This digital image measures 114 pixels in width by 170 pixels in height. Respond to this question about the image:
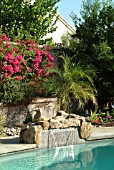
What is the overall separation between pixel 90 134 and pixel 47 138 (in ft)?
5.29

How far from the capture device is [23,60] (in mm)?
12859

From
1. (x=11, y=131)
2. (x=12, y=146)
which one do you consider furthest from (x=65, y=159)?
(x=11, y=131)

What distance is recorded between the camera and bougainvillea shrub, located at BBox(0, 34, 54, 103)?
12030mm

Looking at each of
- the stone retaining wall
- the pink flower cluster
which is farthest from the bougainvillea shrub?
the stone retaining wall

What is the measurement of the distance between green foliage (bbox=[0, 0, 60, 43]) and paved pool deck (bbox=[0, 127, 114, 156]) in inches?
199

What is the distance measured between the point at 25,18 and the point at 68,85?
3.64 metres

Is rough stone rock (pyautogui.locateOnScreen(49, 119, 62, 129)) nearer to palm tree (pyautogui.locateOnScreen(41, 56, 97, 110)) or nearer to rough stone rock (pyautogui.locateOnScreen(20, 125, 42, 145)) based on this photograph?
rough stone rock (pyautogui.locateOnScreen(20, 125, 42, 145))

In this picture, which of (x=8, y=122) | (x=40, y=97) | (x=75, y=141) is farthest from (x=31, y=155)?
(x=40, y=97)

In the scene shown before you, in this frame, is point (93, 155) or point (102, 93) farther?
point (102, 93)

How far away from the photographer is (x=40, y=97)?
12.9m

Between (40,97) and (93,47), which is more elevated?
(93,47)

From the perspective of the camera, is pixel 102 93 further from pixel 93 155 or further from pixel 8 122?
pixel 93 155

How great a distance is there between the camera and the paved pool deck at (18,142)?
9.07m

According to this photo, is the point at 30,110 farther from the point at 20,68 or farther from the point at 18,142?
the point at 18,142
